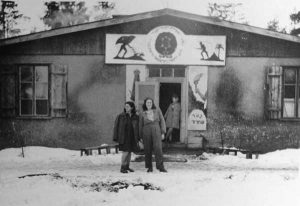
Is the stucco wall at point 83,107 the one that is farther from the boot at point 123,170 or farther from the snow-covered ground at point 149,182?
the boot at point 123,170

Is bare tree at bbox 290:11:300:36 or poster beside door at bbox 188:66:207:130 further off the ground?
bare tree at bbox 290:11:300:36

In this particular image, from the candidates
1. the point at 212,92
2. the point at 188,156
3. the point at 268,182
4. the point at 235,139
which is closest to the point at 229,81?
the point at 212,92

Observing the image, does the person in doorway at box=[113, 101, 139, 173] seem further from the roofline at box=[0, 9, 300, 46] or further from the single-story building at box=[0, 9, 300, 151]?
the roofline at box=[0, 9, 300, 46]

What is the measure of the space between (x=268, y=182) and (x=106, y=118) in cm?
349

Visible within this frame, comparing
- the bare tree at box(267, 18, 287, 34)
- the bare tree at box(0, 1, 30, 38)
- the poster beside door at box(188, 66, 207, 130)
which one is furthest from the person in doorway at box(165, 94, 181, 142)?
the bare tree at box(0, 1, 30, 38)

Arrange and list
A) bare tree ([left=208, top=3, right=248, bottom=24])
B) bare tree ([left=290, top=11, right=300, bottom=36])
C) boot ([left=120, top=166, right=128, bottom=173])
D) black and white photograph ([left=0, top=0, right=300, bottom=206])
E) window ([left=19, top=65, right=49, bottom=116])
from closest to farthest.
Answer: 1. bare tree ([left=290, top=11, right=300, bottom=36])
2. bare tree ([left=208, top=3, right=248, bottom=24])
3. boot ([left=120, top=166, right=128, bottom=173])
4. black and white photograph ([left=0, top=0, right=300, bottom=206])
5. window ([left=19, top=65, right=49, bottom=116])

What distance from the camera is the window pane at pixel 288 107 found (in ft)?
27.1

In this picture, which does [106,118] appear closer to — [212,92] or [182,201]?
[212,92]

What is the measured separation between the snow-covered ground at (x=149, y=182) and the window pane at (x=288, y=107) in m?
0.87

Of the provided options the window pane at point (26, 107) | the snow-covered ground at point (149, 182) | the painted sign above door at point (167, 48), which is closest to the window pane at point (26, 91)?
the window pane at point (26, 107)

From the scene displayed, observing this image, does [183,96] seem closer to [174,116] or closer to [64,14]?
[174,116]

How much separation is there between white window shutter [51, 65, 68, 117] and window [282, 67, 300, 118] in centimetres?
451

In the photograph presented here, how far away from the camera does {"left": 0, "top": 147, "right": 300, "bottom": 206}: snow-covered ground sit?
6.13m

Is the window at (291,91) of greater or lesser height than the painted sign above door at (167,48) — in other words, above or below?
below
